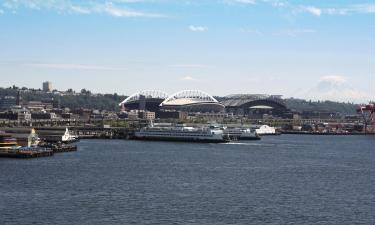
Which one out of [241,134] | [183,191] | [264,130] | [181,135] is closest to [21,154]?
[183,191]

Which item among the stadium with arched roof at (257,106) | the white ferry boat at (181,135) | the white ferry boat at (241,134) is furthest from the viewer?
the stadium with arched roof at (257,106)

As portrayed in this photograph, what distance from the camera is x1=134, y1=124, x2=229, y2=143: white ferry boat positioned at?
263ft

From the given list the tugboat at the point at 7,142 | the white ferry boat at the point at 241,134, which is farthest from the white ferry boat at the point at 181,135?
the tugboat at the point at 7,142

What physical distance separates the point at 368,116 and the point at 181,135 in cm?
5602

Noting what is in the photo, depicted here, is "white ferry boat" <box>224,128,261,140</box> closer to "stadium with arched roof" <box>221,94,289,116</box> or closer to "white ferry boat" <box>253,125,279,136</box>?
"white ferry boat" <box>253,125,279,136</box>

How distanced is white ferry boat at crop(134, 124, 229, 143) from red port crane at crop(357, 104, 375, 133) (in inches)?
1812

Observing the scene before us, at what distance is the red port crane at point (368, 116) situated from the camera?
12325cm

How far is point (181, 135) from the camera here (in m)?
82.0

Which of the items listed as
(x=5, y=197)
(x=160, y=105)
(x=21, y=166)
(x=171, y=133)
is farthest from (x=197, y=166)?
(x=160, y=105)

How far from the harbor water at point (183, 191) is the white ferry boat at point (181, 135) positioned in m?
27.1

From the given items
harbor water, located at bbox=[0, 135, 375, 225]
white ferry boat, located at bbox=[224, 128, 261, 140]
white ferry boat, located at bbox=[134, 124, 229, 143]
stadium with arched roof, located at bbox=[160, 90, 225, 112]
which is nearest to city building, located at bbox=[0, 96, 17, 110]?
stadium with arched roof, located at bbox=[160, 90, 225, 112]

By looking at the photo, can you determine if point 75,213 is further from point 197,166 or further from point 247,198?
point 197,166

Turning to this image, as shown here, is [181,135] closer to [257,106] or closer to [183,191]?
[183,191]

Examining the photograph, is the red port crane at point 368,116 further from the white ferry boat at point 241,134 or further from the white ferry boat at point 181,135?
the white ferry boat at point 181,135
